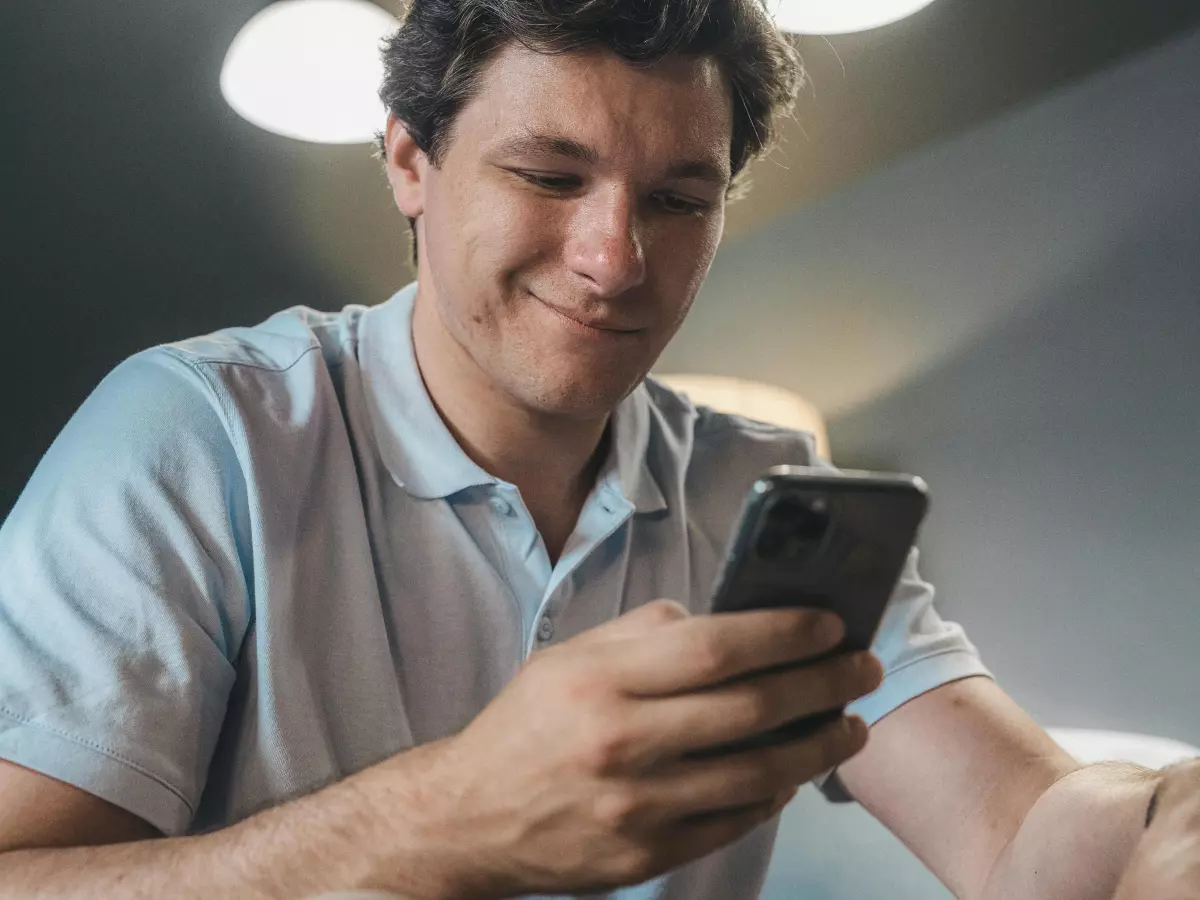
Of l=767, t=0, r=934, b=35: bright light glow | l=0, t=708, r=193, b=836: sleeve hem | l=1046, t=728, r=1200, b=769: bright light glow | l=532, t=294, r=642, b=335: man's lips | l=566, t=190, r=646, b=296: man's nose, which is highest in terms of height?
l=767, t=0, r=934, b=35: bright light glow

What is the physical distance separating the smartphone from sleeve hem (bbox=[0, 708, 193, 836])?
37 cm

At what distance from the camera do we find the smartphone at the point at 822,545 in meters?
0.38

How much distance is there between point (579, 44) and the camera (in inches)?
29.9

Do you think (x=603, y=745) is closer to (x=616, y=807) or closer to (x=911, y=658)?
(x=616, y=807)

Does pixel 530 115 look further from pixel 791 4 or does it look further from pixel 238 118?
pixel 238 118

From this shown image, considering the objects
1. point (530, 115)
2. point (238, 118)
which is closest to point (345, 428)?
point (530, 115)

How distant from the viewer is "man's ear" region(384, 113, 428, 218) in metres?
0.93

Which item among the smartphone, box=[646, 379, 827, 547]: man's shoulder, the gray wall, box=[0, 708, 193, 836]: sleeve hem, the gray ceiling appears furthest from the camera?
the gray wall

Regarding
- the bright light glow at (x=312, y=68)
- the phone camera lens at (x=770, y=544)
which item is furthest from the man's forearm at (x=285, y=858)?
the bright light glow at (x=312, y=68)

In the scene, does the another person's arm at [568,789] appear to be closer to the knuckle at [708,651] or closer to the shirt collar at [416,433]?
the knuckle at [708,651]

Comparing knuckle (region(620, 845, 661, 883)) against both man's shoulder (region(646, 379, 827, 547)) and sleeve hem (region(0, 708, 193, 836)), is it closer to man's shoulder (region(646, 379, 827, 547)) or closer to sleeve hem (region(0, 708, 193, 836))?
sleeve hem (region(0, 708, 193, 836))

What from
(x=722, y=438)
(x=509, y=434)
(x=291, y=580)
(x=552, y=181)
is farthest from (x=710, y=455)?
(x=291, y=580)

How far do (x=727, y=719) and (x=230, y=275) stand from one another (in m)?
1.20

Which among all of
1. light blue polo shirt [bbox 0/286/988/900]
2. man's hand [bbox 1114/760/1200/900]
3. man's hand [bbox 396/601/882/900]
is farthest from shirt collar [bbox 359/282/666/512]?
man's hand [bbox 1114/760/1200/900]
